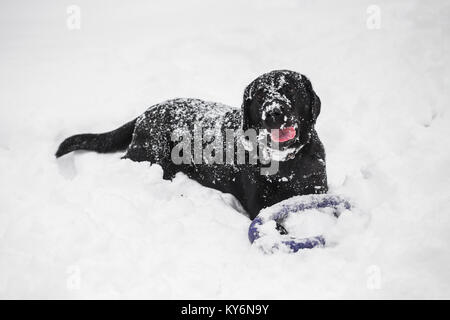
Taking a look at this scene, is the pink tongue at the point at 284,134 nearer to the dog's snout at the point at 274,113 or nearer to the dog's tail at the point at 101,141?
the dog's snout at the point at 274,113

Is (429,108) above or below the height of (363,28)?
below

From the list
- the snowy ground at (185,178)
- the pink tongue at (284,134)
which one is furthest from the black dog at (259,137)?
the snowy ground at (185,178)

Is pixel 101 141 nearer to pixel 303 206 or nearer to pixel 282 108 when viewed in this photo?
pixel 282 108

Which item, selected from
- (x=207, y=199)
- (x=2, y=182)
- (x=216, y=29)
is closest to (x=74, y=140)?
(x=2, y=182)

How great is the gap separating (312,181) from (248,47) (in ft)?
10.8

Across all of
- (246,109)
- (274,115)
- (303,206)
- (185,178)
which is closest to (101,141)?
(185,178)

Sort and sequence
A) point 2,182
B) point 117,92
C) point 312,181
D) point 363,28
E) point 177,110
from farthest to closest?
point 363,28 < point 117,92 < point 177,110 < point 2,182 < point 312,181

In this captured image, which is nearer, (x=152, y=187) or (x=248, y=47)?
(x=152, y=187)

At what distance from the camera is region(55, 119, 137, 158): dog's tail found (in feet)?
13.0

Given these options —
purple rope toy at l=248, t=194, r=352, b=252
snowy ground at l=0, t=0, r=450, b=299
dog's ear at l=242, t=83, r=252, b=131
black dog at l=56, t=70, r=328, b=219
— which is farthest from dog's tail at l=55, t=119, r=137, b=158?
purple rope toy at l=248, t=194, r=352, b=252

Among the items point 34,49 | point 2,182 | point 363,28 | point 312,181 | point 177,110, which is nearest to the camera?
point 312,181

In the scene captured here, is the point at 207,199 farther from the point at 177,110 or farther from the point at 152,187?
the point at 177,110
